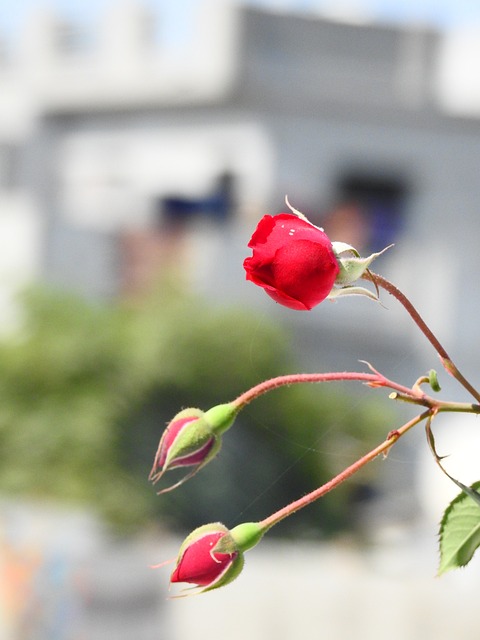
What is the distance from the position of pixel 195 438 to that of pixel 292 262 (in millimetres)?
142

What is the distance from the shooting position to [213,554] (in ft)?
2.30

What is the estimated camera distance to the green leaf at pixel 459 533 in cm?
71

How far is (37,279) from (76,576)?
157 inches

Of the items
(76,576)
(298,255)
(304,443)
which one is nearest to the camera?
(298,255)

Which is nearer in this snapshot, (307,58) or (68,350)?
(68,350)

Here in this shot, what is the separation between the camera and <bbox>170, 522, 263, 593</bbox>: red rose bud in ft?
2.27

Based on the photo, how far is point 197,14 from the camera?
10461mm

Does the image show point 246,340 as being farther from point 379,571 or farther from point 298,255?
point 298,255

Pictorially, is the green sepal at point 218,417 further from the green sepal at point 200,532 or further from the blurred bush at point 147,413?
the blurred bush at point 147,413

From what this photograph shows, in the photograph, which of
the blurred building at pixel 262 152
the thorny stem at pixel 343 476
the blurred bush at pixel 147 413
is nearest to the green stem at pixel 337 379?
the thorny stem at pixel 343 476

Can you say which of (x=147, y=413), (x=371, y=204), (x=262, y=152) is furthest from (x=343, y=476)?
(x=262, y=152)

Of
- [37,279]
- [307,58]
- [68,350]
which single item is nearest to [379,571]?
[68,350]

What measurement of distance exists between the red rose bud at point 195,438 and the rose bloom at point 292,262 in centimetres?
11

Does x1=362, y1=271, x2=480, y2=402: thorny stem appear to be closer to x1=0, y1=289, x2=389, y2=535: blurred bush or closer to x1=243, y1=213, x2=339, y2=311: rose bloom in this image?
x1=243, y1=213, x2=339, y2=311: rose bloom
